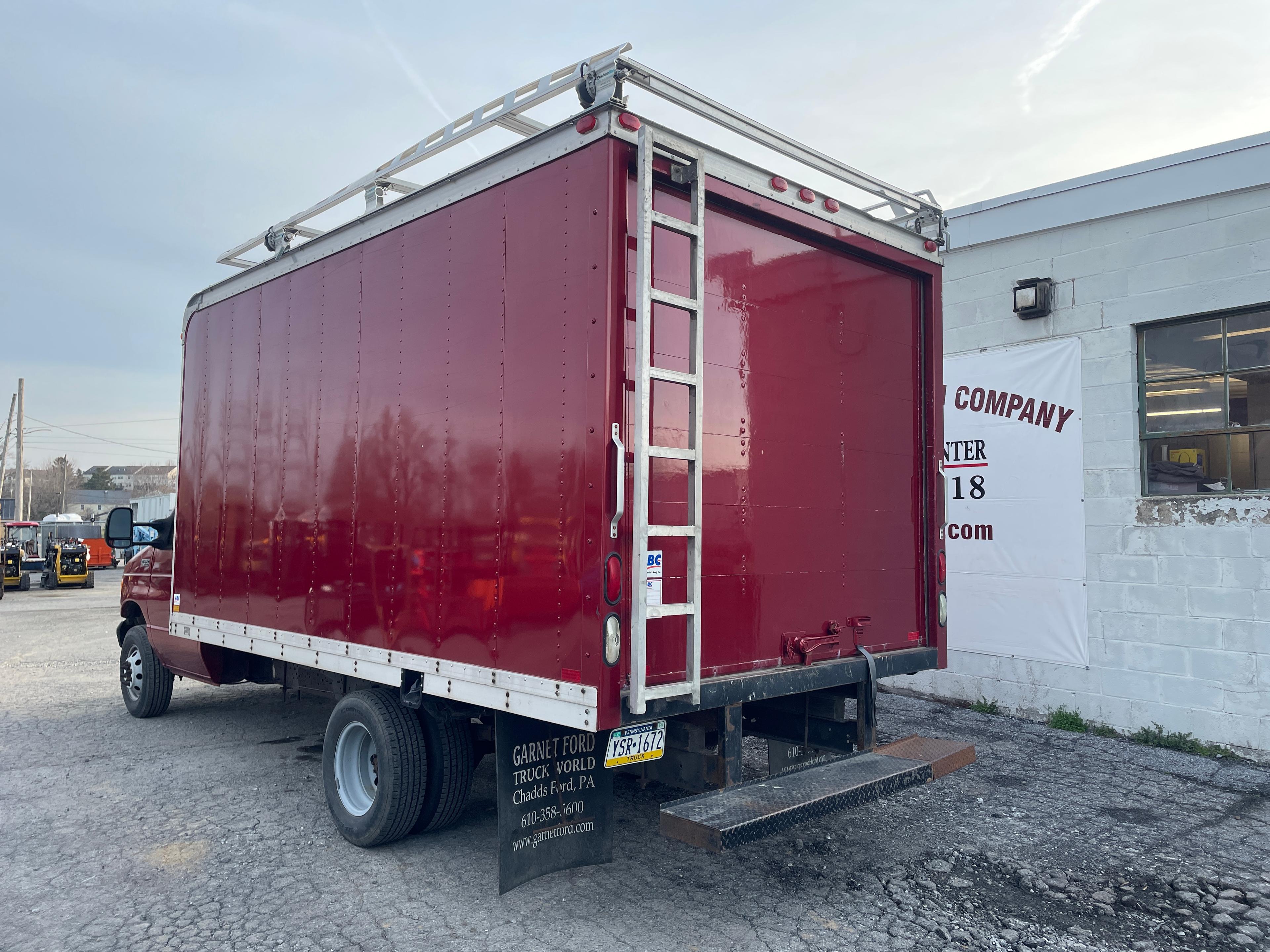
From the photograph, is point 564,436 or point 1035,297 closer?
point 564,436

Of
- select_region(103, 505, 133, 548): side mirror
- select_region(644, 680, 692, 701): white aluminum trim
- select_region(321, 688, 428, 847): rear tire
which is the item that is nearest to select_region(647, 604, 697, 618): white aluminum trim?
select_region(644, 680, 692, 701): white aluminum trim

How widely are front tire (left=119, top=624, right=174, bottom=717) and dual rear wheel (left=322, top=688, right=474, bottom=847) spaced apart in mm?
3650

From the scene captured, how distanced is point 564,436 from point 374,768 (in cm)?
239

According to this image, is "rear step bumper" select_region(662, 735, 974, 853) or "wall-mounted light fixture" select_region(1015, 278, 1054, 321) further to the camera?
"wall-mounted light fixture" select_region(1015, 278, 1054, 321)

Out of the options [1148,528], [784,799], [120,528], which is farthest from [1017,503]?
[120,528]

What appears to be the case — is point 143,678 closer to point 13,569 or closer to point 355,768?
point 355,768

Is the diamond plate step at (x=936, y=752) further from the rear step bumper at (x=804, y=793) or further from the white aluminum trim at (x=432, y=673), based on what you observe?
the white aluminum trim at (x=432, y=673)

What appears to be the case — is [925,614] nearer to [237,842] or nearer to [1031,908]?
[1031,908]

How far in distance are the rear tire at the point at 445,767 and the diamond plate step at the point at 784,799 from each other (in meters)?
1.42

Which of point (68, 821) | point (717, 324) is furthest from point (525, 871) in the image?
point (68, 821)

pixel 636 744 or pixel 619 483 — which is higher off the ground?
pixel 619 483

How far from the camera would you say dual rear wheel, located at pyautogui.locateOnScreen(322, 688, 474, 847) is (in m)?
4.41

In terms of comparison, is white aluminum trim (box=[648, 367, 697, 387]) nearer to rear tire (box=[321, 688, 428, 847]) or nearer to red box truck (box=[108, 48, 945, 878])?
red box truck (box=[108, 48, 945, 878])

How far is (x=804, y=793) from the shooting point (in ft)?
12.2
